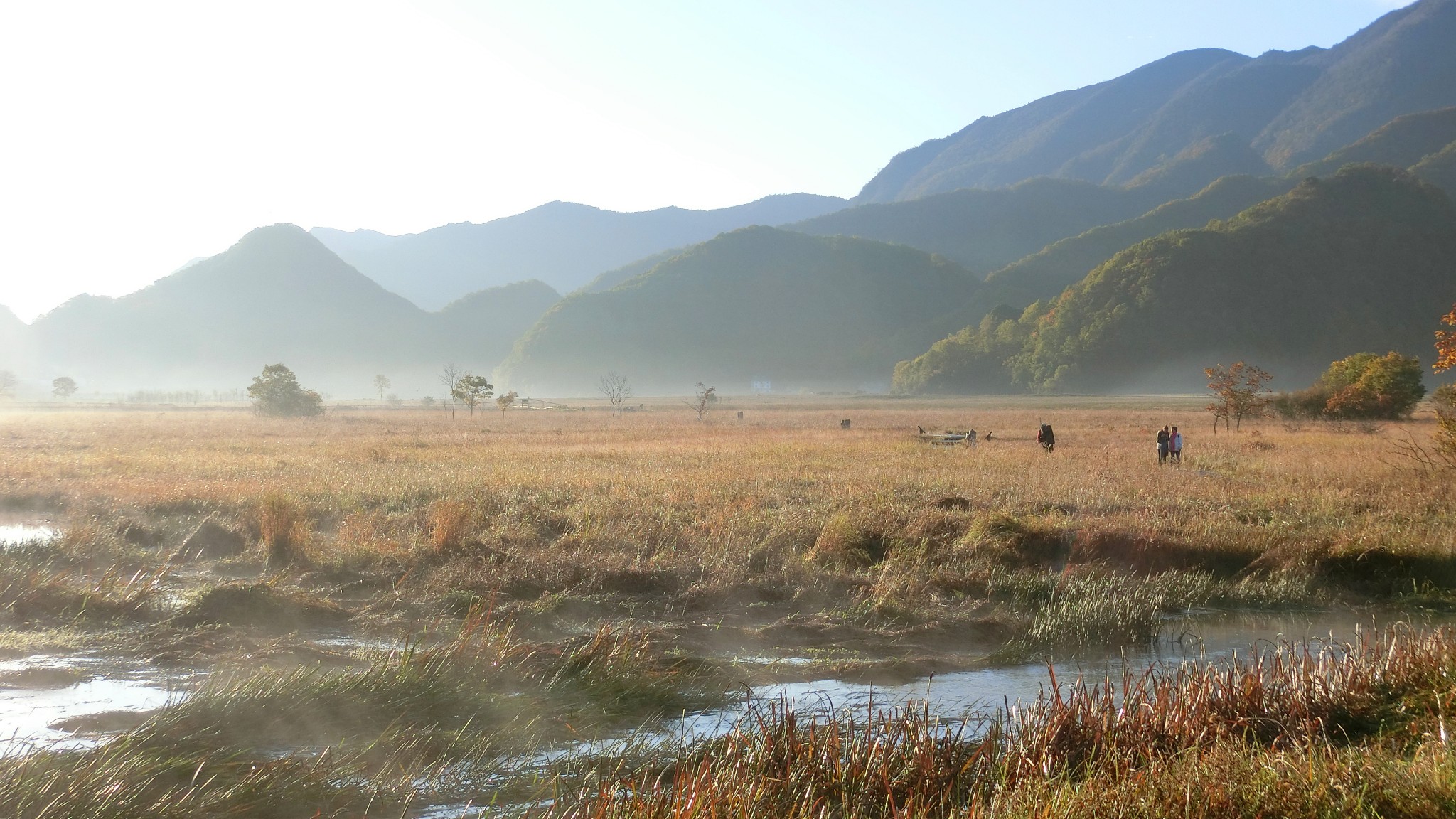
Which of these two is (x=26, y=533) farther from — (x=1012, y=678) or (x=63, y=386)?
(x=63, y=386)

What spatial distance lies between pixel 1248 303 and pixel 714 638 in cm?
18755

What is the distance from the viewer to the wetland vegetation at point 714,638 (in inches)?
238

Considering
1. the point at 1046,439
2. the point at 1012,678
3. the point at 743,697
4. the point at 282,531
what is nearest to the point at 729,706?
the point at 743,697

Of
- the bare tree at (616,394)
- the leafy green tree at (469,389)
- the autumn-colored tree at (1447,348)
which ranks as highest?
the autumn-colored tree at (1447,348)

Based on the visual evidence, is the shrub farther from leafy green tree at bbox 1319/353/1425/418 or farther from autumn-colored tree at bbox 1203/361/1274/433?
autumn-colored tree at bbox 1203/361/1274/433

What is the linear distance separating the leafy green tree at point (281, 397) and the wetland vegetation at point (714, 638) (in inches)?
2142

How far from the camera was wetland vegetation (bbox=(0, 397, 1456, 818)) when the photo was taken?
6035mm

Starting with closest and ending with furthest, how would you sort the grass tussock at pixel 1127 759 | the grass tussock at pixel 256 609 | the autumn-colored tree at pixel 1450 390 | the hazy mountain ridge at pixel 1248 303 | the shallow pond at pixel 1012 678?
the grass tussock at pixel 1127 759 < the shallow pond at pixel 1012 678 < the grass tussock at pixel 256 609 < the autumn-colored tree at pixel 1450 390 < the hazy mountain ridge at pixel 1248 303

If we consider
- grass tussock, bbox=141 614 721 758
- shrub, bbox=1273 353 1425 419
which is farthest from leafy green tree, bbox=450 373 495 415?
grass tussock, bbox=141 614 721 758

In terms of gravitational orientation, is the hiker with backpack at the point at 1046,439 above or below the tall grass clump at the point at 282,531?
below

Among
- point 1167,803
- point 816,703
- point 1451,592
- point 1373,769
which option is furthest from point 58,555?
point 1451,592

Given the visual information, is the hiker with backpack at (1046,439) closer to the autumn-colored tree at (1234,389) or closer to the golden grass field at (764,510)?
the golden grass field at (764,510)

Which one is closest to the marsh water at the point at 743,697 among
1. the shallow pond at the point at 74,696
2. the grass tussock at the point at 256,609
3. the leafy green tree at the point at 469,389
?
the shallow pond at the point at 74,696

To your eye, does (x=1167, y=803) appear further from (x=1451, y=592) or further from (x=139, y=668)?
(x=1451, y=592)
